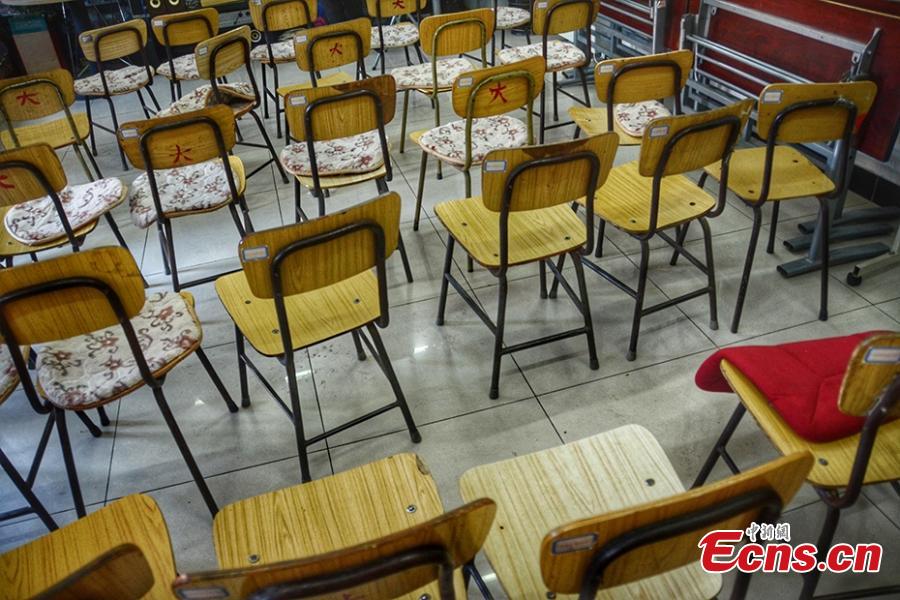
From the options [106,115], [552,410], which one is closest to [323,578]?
[552,410]

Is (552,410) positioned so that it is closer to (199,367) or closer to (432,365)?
(432,365)

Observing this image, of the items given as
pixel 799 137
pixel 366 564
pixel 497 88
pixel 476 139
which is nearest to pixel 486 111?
pixel 497 88

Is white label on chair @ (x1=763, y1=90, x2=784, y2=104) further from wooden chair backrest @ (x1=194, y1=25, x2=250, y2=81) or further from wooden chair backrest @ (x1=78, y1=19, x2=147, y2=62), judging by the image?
wooden chair backrest @ (x1=78, y1=19, x2=147, y2=62)

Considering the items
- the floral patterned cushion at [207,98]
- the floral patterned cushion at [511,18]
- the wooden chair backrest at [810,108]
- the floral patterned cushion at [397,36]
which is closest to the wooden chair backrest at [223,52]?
the floral patterned cushion at [207,98]

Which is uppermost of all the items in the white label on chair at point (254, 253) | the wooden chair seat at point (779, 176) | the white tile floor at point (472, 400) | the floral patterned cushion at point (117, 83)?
the white label on chair at point (254, 253)

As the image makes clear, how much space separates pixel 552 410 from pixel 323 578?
4.83 feet

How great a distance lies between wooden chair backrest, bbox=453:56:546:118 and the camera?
2.45 metres

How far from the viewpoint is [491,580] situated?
6.00 ft

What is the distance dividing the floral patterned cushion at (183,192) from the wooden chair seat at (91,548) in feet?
4.86

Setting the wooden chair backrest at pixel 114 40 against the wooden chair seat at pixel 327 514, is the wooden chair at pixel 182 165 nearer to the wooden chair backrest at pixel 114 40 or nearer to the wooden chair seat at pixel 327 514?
the wooden chair backrest at pixel 114 40

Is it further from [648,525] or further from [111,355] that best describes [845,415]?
[111,355]

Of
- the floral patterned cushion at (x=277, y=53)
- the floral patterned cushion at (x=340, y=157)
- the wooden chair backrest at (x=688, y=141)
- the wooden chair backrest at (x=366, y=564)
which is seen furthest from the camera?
the floral patterned cushion at (x=277, y=53)

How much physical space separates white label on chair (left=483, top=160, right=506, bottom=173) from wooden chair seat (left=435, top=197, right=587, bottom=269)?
36 centimetres

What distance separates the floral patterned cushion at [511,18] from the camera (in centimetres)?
429
